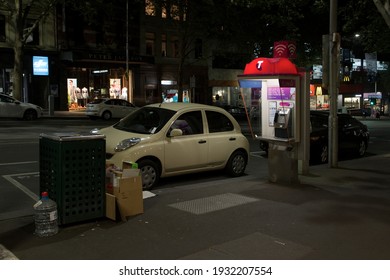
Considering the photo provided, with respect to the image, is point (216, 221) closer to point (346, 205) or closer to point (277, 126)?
point (346, 205)

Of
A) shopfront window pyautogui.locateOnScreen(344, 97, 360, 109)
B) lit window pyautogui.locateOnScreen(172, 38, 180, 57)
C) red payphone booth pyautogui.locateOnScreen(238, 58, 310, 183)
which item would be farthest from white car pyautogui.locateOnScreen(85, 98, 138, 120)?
shopfront window pyautogui.locateOnScreen(344, 97, 360, 109)

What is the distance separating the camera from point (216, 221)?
666 cm

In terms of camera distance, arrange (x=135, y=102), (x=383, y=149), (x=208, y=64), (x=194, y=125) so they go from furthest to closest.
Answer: (x=208, y=64) → (x=135, y=102) → (x=383, y=149) → (x=194, y=125)

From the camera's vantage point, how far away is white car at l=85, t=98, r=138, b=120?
94.9 ft

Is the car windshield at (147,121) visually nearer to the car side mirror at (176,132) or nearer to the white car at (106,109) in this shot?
the car side mirror at (176,132)

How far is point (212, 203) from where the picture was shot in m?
7.70

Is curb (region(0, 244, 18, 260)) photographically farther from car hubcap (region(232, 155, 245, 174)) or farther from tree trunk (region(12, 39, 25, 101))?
tree trunk (region(12, 39, 25, 101))

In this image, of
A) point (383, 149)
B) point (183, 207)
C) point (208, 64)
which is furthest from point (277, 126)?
point (208, 64)

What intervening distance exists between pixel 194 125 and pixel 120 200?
3.55 m

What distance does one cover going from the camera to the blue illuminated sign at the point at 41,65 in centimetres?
3328

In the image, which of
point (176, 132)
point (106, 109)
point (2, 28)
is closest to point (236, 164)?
point (176, 132)

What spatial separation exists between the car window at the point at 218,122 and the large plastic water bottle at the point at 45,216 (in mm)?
4748

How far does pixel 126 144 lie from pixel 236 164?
2920 mm

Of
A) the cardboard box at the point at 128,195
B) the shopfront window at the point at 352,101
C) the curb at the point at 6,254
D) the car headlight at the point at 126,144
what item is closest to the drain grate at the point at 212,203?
the cardboard box at the point at 128,195
